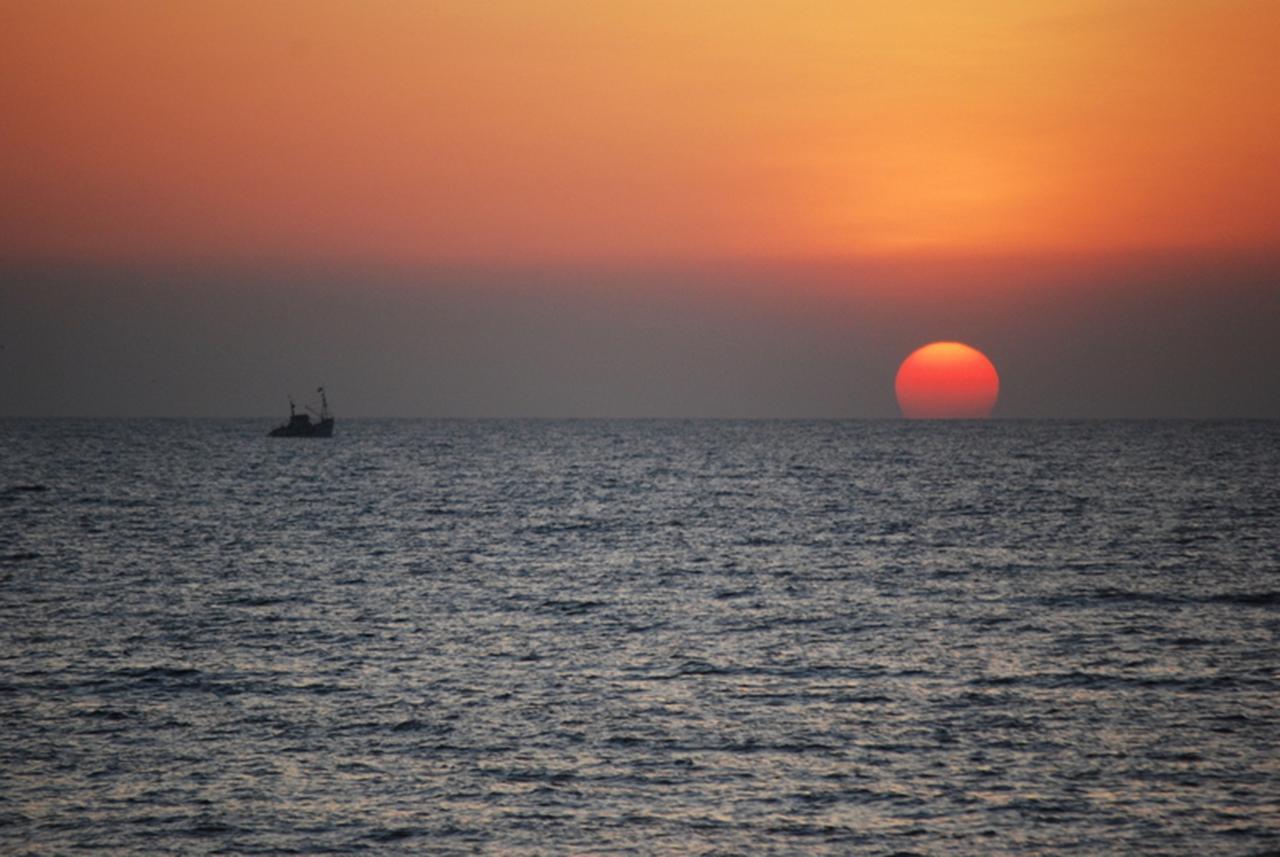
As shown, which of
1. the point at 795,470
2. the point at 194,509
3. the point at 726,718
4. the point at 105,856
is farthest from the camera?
the point at 795,470

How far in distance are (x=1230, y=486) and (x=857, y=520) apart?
155ft

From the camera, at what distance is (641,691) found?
108ft

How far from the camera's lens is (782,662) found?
36.8m

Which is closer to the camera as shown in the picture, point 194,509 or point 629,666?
point 629,666

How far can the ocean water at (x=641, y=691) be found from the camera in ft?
74.7

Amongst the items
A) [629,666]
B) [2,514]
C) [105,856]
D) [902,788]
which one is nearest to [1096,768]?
[902,788]

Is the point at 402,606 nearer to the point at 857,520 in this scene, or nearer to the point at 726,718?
the point at 726,718

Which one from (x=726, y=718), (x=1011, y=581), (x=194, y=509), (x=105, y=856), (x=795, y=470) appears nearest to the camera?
(x=105, y=856)

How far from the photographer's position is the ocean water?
22766 mm

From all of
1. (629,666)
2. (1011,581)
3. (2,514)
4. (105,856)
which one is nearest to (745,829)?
(105,856)

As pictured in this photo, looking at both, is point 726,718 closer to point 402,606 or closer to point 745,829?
point 745,829

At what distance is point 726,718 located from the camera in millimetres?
29938

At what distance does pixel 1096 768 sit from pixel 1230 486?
99.3 metres

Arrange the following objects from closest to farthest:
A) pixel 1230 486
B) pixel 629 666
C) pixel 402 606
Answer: pixel 629 666 → pixel 402 606 → pixel 1230 486
